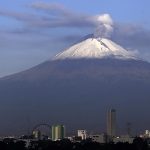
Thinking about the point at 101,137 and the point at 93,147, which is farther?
the point at 101,137

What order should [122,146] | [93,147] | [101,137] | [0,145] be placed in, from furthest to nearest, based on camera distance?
[101,137]
[93,147]
[122,146]
[0,145]

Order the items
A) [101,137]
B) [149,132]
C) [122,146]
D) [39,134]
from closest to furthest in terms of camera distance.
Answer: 1. [122,146]
2. [101,137]
3. [39,134]
4. [149,132]

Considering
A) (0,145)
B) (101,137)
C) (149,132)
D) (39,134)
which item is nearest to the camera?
(0,145)

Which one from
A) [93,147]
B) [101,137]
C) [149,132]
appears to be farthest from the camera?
[149,132]

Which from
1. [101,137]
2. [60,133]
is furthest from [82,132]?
[101,137]

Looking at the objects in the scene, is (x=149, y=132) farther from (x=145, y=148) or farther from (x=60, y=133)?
(x=145, y=148)

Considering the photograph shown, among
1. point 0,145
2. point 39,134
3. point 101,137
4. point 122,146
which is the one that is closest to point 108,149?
point 122,146

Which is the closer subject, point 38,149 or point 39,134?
point 38,149

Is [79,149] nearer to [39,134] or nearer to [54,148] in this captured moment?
[54,148]
